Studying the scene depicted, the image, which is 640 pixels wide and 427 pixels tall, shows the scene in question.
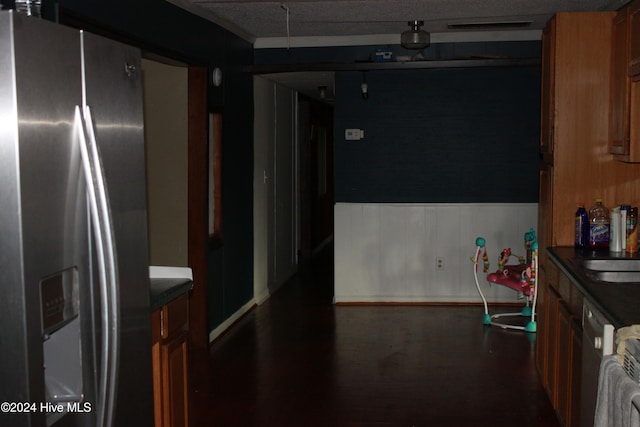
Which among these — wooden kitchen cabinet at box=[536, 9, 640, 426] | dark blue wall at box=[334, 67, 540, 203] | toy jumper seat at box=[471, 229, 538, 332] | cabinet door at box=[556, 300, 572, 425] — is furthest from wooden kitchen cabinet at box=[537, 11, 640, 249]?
dark blue wall at box=[334, 67, 540, 203]

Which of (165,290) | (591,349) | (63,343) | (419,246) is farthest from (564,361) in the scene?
(419,246)

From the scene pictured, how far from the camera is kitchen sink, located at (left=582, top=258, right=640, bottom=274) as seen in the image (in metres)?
3.97

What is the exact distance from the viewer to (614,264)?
13.1 ft

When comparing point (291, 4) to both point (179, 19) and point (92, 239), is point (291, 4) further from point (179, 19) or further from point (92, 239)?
point (92, 239)

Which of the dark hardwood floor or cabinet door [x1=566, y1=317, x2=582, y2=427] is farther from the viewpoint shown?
the dark hardwood floor

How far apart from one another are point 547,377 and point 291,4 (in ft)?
10.0

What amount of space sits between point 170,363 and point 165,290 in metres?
0.28

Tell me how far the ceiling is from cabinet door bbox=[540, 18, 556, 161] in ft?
3.08

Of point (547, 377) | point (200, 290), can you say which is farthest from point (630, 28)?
point (200, 290)

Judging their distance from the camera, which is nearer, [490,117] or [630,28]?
[630,28]

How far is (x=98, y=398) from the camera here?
2064mm

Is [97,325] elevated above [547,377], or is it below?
above

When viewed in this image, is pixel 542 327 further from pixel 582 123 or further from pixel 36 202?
pixel 36 202

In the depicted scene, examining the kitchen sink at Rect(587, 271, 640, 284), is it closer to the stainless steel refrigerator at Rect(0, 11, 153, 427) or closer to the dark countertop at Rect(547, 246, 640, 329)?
the dark countertop at Rect(547, 246, 640, 329)
